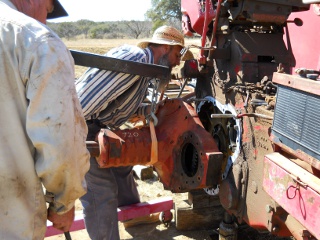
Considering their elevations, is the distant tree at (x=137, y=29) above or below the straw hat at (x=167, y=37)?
above

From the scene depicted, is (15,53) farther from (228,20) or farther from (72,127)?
(228,20)

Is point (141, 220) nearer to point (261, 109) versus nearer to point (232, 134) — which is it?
point (232, 134)

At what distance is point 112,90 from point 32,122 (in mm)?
1335

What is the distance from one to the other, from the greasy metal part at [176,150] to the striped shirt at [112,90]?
0.80ft

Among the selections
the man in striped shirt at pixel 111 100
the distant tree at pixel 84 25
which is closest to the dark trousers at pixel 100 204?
the man in striped shirt at pixel 111 100

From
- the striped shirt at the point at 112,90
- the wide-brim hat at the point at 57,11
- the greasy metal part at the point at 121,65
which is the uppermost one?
the wide-brim hat at the point at 57,11

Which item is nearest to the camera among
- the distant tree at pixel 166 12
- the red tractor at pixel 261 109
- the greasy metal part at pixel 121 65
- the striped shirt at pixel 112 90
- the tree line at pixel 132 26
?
the red tractor at pixel 261 109

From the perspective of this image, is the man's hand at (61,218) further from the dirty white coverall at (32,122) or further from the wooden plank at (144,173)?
the wooden plank at (144,173)

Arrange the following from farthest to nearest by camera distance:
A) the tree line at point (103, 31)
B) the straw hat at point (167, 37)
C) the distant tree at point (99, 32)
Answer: the tree line at point (103, 31) < the distant tree at point (99, 32) < the straw hat at point (167, 37)

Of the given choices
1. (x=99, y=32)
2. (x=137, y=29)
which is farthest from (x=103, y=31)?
(x=137, y=29)

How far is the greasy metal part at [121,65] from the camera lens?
247cm

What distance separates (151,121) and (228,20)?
3.11 feet

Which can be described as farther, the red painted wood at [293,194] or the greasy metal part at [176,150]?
the greasy metal part at [176,150]

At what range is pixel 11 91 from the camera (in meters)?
1.47
